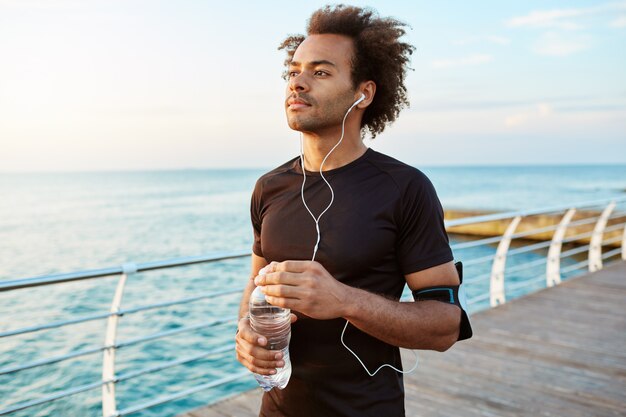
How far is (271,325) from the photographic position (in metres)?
1.13

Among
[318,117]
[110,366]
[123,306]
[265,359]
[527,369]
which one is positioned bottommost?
[123,306]

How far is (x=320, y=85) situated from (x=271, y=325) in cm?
57

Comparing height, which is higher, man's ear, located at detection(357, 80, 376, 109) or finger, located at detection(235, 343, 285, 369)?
man's ear, located at detection(357, 80, 376, 109)

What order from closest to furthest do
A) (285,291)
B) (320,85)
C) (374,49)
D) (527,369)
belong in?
1. (285,291)
2. (320,85)
3. (374,49)
4. (527,369)

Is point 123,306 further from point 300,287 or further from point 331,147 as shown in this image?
point 300,287

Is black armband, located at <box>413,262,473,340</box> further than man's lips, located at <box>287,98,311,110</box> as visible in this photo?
No

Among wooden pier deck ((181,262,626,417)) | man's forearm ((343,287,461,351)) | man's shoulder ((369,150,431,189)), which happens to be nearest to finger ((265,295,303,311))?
man's forearm ((343,287,461,351))

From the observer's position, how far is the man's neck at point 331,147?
4.35 feet

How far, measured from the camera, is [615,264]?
6.89 metres

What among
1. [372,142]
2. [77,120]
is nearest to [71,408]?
[372,142]

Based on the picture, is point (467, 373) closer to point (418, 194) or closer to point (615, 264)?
point (418, 194)

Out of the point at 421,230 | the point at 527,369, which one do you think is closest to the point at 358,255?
the point at 421,230

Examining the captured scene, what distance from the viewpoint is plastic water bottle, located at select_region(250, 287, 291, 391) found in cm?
113

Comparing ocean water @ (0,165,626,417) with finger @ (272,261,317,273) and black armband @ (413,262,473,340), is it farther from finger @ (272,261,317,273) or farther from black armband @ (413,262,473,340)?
finger @ (272,261,317,273)
